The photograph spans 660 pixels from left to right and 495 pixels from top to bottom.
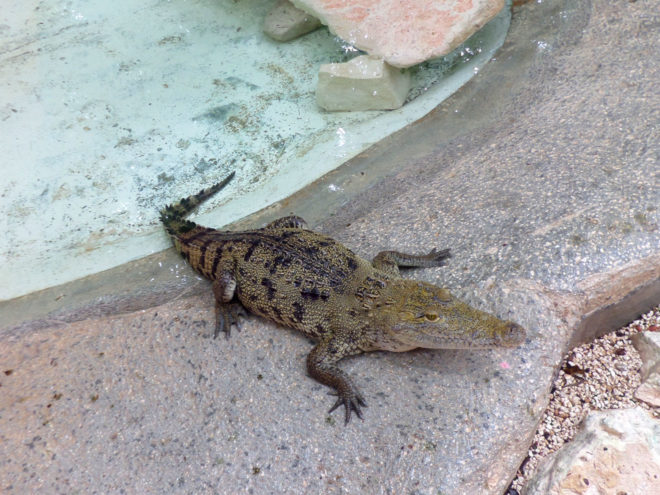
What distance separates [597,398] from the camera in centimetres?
271

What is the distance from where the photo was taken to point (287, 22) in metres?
5.44

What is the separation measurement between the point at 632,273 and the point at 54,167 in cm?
435

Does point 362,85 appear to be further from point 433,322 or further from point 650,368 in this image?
point 650,368

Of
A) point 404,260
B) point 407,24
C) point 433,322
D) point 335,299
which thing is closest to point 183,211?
point 335,299

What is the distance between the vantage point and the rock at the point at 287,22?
5430 millimetres

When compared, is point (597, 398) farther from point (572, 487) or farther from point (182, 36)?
point (182, 36)

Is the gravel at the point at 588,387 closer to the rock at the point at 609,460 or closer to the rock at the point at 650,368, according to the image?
the rock at the point at 650,368

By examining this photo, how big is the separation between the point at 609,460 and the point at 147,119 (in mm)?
4384

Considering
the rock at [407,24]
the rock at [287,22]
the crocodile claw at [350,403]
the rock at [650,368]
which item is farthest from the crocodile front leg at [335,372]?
the rock at [287,22]

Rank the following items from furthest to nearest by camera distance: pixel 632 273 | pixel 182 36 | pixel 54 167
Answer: pixel 182 36 → pixel 54 167 → pixel 632 273

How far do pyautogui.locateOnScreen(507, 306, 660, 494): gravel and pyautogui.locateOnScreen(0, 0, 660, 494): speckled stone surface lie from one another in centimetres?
9

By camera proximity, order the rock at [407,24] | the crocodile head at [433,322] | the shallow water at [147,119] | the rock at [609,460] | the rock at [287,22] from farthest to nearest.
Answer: the rock at [287,22] < the rock at [407,24] < the shallow water at [147,119] < the crocodile head at [433,322] < the rock at [609,460]

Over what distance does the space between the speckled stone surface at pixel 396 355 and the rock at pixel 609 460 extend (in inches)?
7.2

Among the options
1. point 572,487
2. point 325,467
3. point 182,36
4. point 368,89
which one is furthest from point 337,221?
point 182,36
